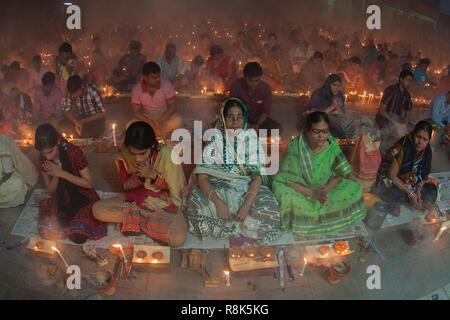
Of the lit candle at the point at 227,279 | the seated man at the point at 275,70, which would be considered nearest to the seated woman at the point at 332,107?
the seated man at the point at 275,70

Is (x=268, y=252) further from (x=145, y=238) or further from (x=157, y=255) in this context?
(x=145, y=238)

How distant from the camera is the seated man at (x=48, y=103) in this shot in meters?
5.20

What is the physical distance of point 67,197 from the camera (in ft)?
11.0

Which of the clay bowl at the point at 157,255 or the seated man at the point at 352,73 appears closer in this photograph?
the clay bowl at the point at 157,255

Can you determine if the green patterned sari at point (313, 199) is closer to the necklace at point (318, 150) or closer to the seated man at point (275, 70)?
the necklace at point (318, 150)

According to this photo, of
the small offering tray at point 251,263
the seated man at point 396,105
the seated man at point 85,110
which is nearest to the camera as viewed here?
the small offering tray at point 251,263

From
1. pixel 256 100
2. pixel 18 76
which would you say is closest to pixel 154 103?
pixel 256 100

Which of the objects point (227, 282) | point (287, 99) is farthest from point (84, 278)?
point (287, 99)

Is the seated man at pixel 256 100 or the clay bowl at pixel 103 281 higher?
the seated man at pixel 256 100

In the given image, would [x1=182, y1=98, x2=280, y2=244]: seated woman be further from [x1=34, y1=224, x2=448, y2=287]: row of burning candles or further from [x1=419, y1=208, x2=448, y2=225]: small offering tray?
[x1=419, y1=208, x2=448, y2=225]: small offering tray

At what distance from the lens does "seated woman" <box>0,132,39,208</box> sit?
3.61 m

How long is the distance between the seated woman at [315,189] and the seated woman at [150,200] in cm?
117

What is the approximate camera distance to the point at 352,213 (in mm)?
3594

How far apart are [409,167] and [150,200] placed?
3063 mm
